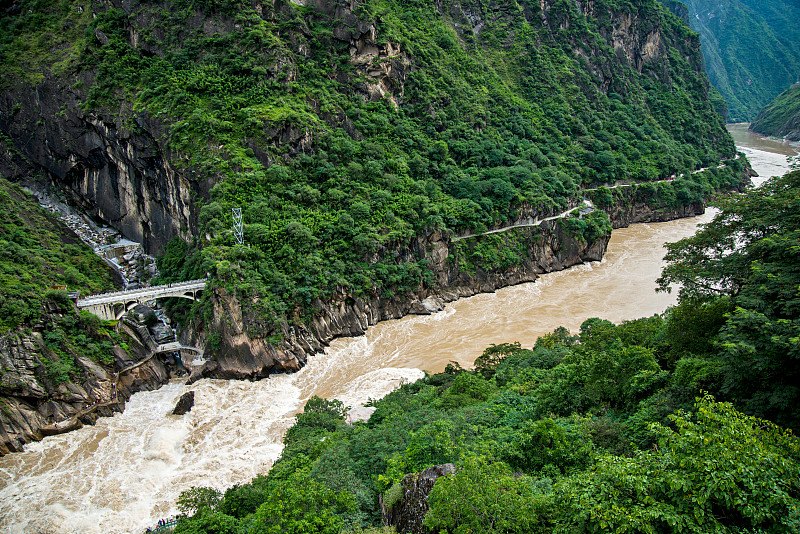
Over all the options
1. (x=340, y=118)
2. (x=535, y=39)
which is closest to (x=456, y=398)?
(x=340, y=118)

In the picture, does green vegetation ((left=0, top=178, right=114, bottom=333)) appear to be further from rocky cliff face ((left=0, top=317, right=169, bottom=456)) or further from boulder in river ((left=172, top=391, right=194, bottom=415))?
boulder in river ((left=172, top=391, right=194, bottom=415))

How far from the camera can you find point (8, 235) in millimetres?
43500

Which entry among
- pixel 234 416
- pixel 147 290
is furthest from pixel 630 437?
pixel 147 290

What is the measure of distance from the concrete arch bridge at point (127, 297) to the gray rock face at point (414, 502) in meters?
33.6

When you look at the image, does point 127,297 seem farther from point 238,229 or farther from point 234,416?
point 234,416

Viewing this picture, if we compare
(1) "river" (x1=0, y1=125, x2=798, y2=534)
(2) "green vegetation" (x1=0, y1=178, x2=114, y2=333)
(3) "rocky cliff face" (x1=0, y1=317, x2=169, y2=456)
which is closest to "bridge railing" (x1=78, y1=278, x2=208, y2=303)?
(2) "green vegetation" (x1=0, y1=178, x2=114, y2=333)

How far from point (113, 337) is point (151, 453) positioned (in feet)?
39.5

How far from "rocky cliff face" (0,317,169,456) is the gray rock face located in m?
29.9

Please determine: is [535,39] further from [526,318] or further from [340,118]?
[526,318]

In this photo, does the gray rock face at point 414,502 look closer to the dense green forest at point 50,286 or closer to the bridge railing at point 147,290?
the dense green forest at point 50,286

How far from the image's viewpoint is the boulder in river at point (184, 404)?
36.0 m

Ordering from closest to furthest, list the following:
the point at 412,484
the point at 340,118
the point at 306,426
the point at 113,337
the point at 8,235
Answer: the point at 412,484, the point at 306,426, the point at 113,337, the point at 8,235, the point at 340,118

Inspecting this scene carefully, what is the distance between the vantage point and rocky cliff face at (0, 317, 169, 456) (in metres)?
32.5

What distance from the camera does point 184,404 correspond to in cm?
3631
